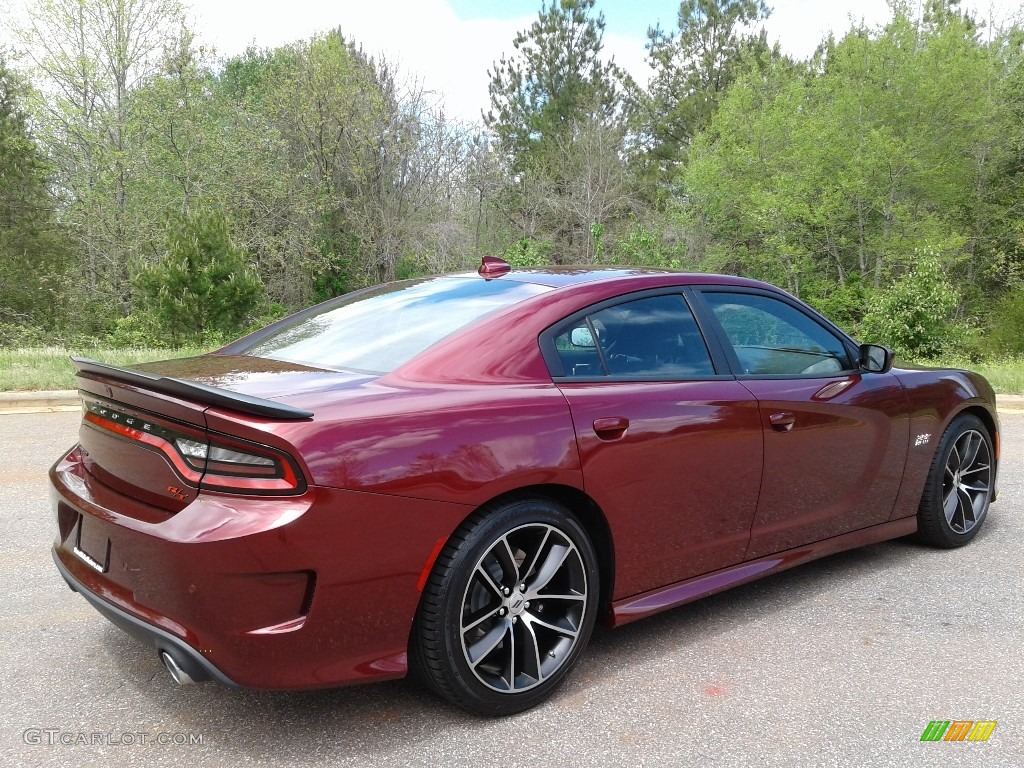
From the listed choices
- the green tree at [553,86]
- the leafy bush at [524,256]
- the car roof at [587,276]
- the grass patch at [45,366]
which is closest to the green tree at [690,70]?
the green tree at [553,86]

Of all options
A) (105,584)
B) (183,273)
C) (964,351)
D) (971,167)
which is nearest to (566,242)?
(971,167)

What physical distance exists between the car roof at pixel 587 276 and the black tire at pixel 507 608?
985 mm

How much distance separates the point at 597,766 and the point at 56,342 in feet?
91.4

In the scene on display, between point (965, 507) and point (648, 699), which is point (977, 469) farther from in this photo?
point (648, 699)

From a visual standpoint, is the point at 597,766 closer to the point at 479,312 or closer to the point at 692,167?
the point at 479,312

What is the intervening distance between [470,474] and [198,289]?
49.1 ft

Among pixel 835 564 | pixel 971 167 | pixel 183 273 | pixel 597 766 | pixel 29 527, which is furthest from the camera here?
pixel 971 167

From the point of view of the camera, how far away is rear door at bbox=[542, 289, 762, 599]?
2854 mm

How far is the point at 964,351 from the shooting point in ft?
65.0

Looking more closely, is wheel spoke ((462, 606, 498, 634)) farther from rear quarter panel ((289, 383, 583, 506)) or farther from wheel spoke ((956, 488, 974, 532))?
wheel spoke ((956, 488, 974, 532))

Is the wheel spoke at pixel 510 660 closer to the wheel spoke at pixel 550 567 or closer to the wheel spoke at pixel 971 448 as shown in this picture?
the wheel spoke at pixel 550 567

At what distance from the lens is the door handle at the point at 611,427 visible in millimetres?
2807

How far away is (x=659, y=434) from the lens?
2.97 metres

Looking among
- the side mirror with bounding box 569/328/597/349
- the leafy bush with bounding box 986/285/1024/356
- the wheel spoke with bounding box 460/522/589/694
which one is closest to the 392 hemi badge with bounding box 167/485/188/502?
the wheel spoke with bounding box 460/522/589/694
